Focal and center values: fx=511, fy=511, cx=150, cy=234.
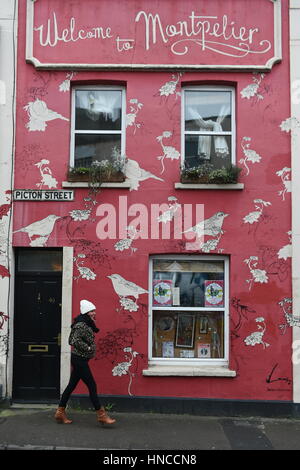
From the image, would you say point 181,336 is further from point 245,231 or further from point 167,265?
point 245,231

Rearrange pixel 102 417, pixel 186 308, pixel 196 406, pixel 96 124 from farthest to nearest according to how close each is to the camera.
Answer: pixel 96 124 → pixel 186 308 → pixel 196 406 → pixel 102 417

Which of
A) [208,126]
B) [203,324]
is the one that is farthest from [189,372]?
[208,126]

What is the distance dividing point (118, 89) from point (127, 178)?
70.4 inches

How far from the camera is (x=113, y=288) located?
9.20 metres

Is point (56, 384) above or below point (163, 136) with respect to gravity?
below

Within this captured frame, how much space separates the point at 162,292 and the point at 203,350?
1.30 meters

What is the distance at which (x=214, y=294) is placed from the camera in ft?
30.7

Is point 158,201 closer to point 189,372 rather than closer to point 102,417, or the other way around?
point 189,372

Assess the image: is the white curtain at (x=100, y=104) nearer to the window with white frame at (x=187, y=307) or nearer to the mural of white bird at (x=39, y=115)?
the mural of white bird at (x=39, y=115)

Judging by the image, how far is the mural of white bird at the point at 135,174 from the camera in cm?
934

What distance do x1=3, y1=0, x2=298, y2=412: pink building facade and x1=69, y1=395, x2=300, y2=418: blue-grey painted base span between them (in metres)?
0.04

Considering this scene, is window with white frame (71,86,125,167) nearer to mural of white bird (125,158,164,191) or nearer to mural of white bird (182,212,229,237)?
mural of white bird (125,158,164,191)
